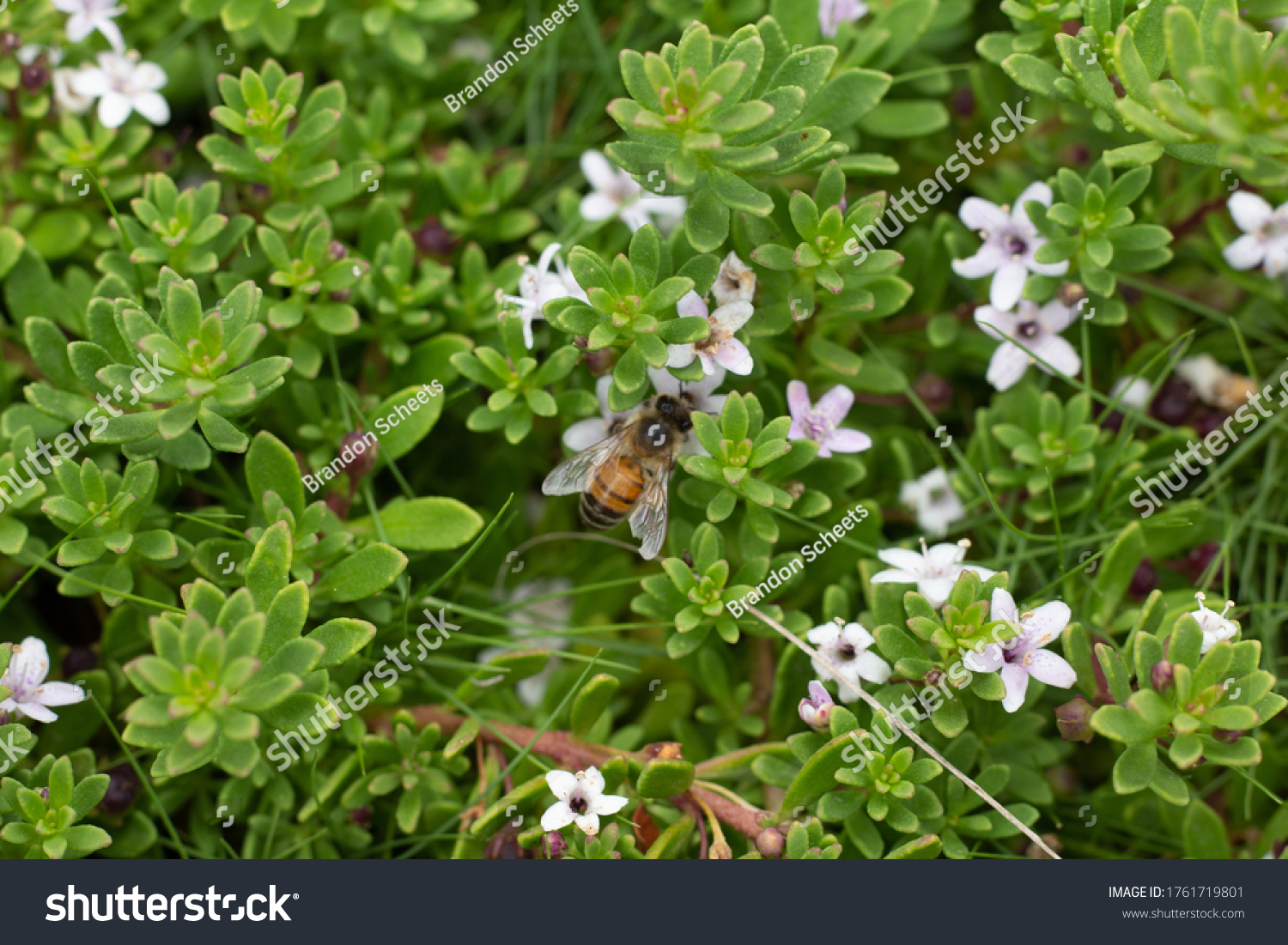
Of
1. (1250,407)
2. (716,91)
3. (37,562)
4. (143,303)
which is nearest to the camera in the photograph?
(716,91)

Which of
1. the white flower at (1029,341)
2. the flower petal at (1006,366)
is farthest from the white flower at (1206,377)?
the flower petal at (1006,366)

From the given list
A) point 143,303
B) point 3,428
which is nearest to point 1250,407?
point 143,303

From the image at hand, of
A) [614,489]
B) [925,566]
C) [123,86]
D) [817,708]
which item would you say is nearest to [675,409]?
[614,489]

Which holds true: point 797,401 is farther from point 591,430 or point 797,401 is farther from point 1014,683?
point 1014,683

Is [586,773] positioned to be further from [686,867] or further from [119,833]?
[119,833]

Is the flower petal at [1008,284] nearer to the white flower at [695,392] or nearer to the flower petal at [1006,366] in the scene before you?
the flower petal at [1006,366]
